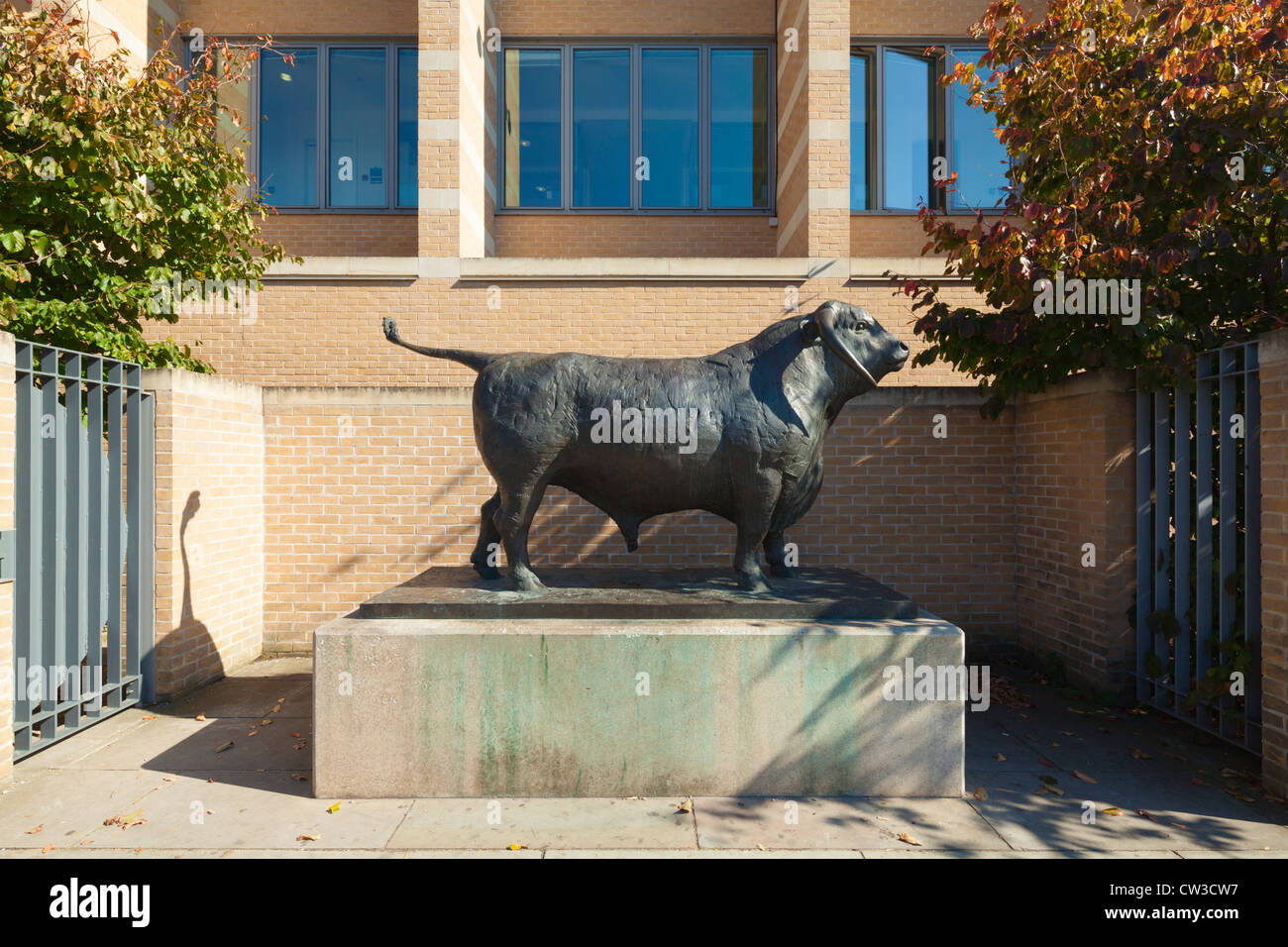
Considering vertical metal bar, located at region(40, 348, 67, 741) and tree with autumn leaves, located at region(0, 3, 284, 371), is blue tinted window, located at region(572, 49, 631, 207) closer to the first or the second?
tree with autumn leaves, located at region(0, 3, 284, 371)

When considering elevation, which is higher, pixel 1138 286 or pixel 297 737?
pixel 1138 286

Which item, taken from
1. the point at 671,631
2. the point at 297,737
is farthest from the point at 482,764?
the point at 297,737

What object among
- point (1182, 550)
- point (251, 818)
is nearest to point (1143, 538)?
point (1182, 550)

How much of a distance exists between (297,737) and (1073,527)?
21.1ft

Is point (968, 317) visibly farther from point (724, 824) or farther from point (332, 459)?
point (332, 459)

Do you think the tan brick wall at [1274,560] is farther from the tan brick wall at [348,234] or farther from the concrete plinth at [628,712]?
the tan brick wall at [348,234]

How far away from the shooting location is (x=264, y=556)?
8.07 m

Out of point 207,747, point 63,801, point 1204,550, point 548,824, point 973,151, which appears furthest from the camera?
point 973,151

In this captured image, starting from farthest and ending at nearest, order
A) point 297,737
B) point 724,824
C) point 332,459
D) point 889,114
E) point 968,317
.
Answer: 1. point 889,114
2. point 332,459
3. point 968,317
4. point 297,737
5. point 724,824

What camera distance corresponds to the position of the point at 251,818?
4348 mm

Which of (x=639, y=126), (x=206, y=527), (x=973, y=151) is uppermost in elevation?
(x=639, y=126)

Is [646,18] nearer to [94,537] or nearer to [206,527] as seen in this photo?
[206,527]

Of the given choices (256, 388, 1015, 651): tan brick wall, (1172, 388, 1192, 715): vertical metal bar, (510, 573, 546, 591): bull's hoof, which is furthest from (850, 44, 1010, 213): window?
(510, 573, 546, 591): bull's hoof

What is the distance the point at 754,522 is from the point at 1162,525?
3.40 m
